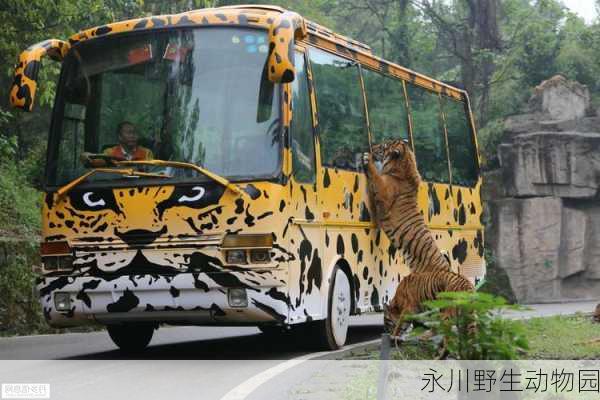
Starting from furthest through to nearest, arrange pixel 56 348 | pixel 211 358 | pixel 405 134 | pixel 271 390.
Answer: pixel 405 134
pixel 56 348
pixel 211 358
pixel 271 390

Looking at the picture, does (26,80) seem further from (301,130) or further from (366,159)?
(366,159)

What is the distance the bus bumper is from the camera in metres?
10.9

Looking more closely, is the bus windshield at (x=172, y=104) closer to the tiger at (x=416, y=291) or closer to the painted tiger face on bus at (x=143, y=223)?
the painted tiger face on bus at (x=143, y=223)

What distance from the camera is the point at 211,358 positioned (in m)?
11.8

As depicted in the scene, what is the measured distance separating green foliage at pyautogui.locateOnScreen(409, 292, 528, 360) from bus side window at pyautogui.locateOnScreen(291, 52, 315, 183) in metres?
5.12

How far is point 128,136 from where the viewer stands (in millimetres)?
11477

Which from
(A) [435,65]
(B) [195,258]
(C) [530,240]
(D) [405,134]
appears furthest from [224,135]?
(A) [435,65]

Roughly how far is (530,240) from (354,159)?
1820 cm

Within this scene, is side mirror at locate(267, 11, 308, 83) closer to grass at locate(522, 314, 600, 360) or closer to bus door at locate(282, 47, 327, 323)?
bus door at locate(282, 47, 327, 323)

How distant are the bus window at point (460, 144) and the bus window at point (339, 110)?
387 cm

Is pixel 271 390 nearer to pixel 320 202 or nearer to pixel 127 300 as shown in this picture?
pixel 127 300

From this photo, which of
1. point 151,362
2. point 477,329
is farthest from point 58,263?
point 477,329

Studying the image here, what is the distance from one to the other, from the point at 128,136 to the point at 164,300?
1.68 metres

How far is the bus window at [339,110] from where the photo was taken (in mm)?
12633
